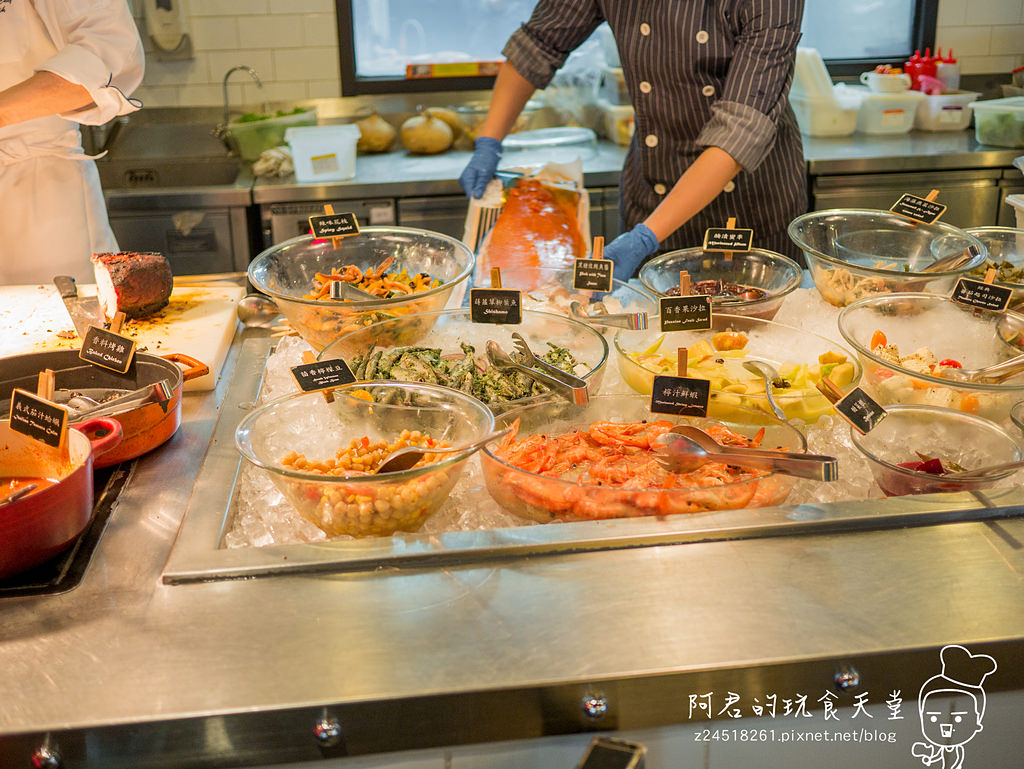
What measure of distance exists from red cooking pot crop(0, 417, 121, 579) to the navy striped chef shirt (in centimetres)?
174

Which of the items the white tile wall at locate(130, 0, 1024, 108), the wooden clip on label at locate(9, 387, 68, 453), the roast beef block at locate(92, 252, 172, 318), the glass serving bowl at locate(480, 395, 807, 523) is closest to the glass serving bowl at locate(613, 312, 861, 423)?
the glass serving bowl at locate(480, 395, 807, 523)

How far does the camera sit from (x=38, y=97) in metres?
2.26

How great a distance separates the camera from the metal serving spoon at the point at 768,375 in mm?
1433

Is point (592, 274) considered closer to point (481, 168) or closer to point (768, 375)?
point (768, 375)

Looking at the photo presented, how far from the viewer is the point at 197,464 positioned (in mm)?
1452

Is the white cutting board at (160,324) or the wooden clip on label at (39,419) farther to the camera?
Answer: the white cutting board at (160,324)

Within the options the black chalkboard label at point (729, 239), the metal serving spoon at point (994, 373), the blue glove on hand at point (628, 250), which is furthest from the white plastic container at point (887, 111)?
the metal serving spoon at point (994, 373)

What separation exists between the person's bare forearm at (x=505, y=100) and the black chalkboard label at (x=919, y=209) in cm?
138

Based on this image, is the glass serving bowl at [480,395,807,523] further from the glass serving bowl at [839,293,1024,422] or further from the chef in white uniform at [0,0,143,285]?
the chef in white uniform at [0,0,143,285]

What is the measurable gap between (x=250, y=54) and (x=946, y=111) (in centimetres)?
342

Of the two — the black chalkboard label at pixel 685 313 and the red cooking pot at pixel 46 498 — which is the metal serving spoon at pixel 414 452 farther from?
the black chalkboard label at pixel 685 313

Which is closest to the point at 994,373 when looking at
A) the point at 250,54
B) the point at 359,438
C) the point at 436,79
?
the point at 359,438

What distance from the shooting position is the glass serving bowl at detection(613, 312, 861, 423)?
4.83ft

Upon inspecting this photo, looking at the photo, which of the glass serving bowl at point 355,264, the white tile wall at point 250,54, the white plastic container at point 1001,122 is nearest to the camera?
the glass serving bowl at point 355,264
